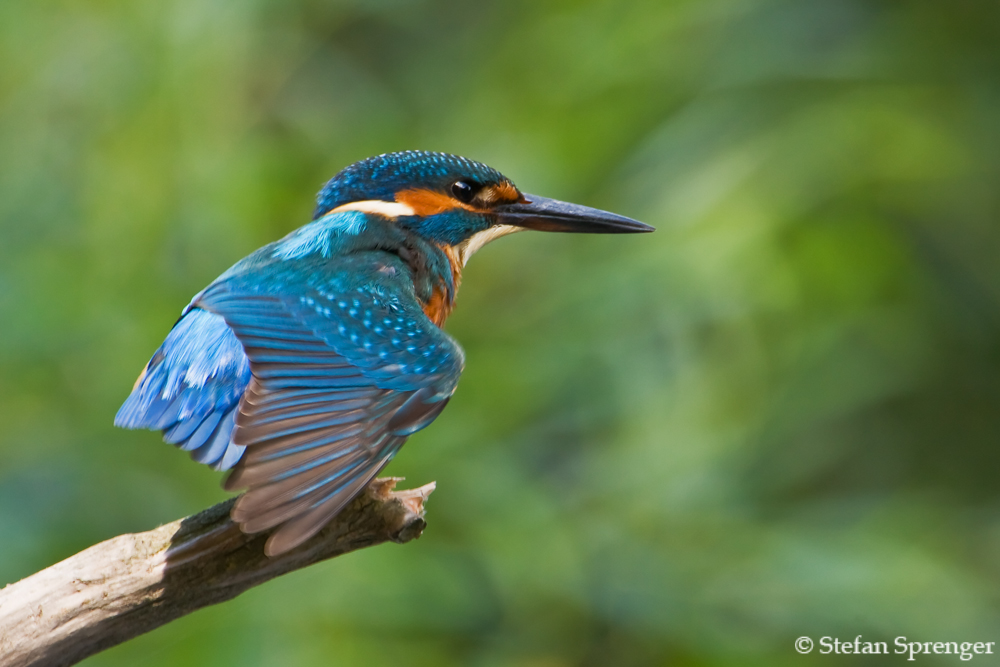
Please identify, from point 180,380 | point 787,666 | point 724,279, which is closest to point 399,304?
point 180,380

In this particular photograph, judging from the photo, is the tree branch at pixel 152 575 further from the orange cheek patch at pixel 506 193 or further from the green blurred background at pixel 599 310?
the orange cheek patch at pixel 506 193

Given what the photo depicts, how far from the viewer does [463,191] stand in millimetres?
1863

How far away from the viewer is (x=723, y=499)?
6.72ft

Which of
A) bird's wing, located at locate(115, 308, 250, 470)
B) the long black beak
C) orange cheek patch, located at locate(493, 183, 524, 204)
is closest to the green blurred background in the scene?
the long black beak

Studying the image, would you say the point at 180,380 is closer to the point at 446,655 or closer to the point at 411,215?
the point at 411,215

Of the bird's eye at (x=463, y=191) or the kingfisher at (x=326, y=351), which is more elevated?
the bird's eye at (x=463, y=191)

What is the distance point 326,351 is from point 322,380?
69 mm

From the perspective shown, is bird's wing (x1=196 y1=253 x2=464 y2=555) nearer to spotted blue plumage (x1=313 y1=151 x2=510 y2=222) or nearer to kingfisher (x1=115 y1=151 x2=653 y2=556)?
kingfisher (x1=115 y1=151 x2=653 y2=556)

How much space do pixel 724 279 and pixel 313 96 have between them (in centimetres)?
124

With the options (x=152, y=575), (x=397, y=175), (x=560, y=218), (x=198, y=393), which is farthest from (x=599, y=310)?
(x=152, y=575)

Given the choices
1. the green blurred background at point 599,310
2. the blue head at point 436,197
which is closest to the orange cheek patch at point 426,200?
the blue head at point 436,197

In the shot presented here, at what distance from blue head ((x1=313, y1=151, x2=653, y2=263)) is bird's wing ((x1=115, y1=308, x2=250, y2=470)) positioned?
0.45m

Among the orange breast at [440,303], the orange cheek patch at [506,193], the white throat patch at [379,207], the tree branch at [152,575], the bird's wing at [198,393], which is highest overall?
the orange cheek patch at [506,193]

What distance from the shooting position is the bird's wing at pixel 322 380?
3.83 ft
